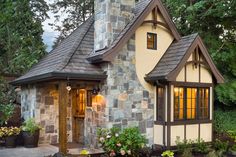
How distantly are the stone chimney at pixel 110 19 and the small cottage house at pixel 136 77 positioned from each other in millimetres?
34

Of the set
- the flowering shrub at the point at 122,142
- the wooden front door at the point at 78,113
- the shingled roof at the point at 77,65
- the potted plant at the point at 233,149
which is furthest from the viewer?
the wooden front door at the point at 78,113

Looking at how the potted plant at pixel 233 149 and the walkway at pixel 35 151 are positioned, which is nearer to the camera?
the walkway at pixel 35 151

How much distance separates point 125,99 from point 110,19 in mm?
2813

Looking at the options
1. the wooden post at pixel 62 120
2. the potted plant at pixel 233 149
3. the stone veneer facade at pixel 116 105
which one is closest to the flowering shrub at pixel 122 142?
the stone veneer facade at pixel 116 105

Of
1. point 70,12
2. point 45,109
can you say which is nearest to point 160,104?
point 45,109

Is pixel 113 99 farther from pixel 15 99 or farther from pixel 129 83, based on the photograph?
pixel 15 99

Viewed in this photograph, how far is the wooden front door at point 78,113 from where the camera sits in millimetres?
12312

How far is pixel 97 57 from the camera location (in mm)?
10234

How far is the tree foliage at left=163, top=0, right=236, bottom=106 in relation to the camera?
1433 cm

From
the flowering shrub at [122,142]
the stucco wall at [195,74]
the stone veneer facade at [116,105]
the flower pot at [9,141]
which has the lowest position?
the flower pot at [9,141]

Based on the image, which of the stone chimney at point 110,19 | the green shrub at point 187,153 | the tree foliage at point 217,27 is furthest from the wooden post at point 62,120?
the tree foliage at point 217,27

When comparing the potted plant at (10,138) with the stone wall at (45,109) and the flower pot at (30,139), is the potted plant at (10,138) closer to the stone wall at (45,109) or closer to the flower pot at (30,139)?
the flower pot at (30,139)

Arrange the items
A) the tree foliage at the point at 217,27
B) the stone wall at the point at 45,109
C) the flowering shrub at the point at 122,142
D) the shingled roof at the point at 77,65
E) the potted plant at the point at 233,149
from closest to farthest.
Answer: the flowering shrub at the point at 122,142 → the shingled roof at the point at 77,65 → the potted plant at the point at 233,149 → the stone wall at the point at 45,109 → the tree foliage at the point at 217,27

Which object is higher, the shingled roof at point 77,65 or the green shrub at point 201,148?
the shingled roof at point 77,65
